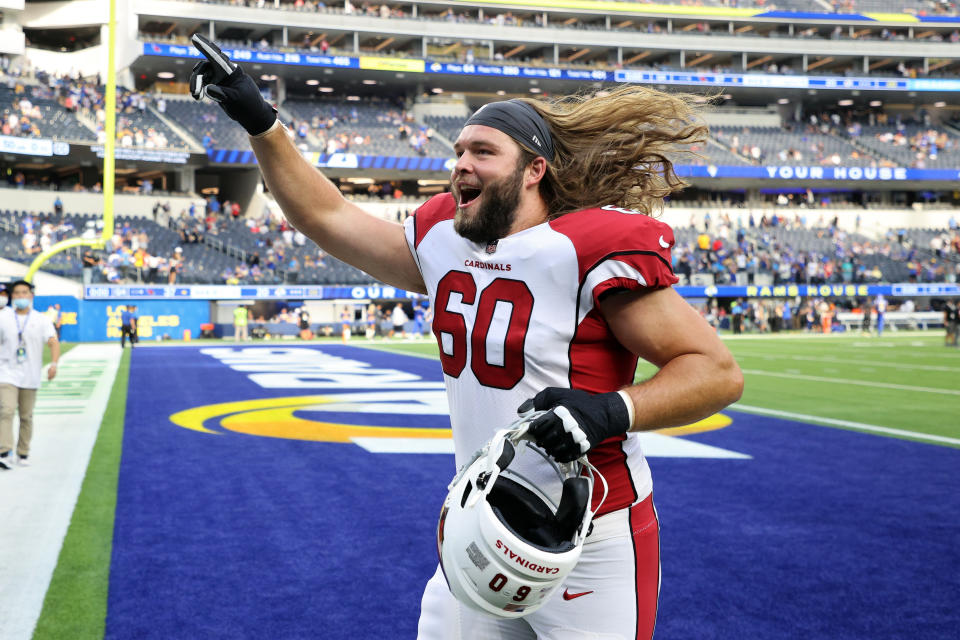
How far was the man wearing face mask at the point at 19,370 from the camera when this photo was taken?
796 cm

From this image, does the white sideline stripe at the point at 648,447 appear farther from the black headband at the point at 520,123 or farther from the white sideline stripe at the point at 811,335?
the white sideline stripe at the point at 811,335

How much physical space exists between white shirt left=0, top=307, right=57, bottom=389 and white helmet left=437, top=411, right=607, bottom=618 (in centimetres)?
702

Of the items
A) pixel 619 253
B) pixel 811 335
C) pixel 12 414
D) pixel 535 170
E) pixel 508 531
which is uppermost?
pixel 535 170

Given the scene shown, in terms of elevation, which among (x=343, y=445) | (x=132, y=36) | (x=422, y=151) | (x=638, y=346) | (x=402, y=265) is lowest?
(x=343, y=445)

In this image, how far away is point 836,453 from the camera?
28.7 ft

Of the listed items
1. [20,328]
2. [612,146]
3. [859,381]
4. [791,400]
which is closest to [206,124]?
[859,381]

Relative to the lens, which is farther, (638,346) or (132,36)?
(132,36)

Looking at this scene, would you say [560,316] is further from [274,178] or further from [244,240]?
[244,240]

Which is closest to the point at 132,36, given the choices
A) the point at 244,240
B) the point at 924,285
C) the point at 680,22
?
the point at 244,240

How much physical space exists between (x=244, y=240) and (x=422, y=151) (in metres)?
10.5

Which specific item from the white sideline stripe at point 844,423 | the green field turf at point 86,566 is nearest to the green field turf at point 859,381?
the white sideline stripe at point 844,423

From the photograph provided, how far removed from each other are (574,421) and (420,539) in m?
4.03

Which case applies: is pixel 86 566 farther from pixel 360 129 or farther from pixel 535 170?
pixel 360 129

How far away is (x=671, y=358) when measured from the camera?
6.69 ft
